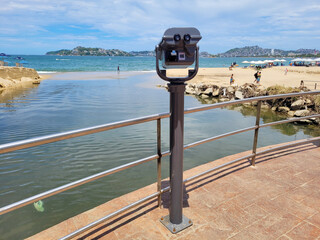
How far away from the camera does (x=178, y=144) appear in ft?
6.75

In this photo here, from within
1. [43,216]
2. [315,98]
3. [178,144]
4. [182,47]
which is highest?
[182,47]

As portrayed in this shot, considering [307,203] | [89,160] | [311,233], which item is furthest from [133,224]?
[89,160]

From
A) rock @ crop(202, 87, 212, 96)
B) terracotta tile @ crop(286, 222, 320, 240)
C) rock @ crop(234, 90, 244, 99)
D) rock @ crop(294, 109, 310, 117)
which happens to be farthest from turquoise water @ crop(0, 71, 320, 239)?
rock @ crop(202, 87, 212, 96)

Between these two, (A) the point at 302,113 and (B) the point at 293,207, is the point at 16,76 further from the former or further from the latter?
(B) the point at 293,207

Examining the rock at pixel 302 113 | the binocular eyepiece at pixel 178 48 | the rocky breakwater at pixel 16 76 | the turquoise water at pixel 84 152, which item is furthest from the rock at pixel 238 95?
the rocky breakwater at pixel 16 76

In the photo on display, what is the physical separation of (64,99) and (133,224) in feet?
54.4

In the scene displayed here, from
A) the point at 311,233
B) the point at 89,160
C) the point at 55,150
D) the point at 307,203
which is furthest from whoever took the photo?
the point at 55,150

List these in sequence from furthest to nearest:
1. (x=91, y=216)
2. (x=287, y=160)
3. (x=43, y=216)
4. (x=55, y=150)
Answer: (x=55, y=150), (x=43, y=216), (x=287, y=160), (x=91, y=216)

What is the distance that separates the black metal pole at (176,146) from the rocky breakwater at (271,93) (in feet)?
40.9

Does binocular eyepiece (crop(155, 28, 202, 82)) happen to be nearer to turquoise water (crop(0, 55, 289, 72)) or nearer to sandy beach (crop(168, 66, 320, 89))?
sandy beach (crop(168, 66, 320, 89))

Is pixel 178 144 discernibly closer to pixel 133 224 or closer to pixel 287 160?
pixel 133 224

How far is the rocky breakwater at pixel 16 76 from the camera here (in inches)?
Answer: 998

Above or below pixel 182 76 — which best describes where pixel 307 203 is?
below

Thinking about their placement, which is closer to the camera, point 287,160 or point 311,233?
point 311,233
